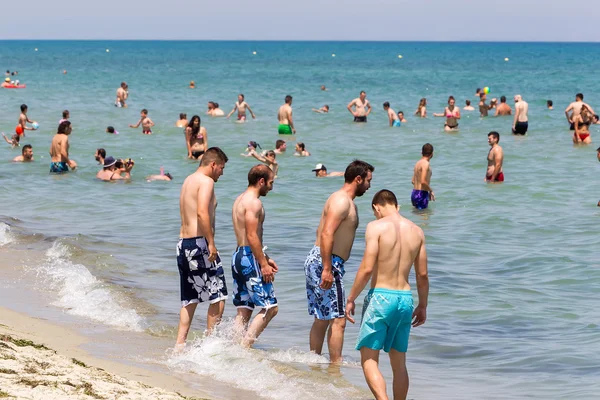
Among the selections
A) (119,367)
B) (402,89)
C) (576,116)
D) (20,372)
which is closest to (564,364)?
(119,367)

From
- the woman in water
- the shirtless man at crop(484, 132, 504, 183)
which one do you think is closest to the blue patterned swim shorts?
the shirtless man at crop(484, 132, 504, 183)

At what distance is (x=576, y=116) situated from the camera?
25719 mm

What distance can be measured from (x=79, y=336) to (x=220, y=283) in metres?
1.42

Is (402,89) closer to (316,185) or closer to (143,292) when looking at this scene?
(316,185)

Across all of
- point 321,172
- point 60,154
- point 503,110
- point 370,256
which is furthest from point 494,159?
point 503,110

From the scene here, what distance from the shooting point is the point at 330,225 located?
261 inches

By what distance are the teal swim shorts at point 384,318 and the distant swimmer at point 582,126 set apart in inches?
826

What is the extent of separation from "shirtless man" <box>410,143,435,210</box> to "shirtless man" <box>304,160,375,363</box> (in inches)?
285

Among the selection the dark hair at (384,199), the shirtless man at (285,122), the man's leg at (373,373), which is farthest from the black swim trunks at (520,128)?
the man's leg at (373,373)

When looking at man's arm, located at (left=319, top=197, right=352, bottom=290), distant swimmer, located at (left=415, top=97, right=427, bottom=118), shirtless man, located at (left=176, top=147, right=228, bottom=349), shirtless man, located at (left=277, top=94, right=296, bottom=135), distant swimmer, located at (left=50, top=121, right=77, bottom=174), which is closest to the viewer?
man's arm, located at (left=319, top=197, right=352, bottom=290)

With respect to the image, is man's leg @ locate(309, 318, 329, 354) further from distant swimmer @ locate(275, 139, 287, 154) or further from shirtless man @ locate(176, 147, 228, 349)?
distant swimmer @ locate(275, 139, 287, 154)

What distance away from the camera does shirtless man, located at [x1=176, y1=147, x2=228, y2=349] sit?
6949 millimetres

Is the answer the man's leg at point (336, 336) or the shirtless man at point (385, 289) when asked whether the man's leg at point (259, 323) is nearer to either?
the man's leg at point (336, 336)

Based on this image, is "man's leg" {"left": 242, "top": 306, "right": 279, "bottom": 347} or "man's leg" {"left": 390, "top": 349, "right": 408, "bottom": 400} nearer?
"man's leg" {"left": 390, "top": 349, "right": 408, "bottom": 400}
